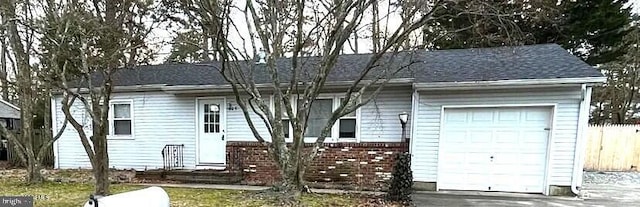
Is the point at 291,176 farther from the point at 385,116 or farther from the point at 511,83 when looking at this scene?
the point at 511,83

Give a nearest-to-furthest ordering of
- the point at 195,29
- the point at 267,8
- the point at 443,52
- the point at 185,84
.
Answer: the point at 267,8 → the point at 195,29 → the point at 185,84 → the point at 443,52

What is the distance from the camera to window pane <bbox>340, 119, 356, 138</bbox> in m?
8.80

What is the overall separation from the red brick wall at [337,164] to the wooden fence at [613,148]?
711 centimetres

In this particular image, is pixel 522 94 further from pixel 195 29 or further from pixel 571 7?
pixel 571 7

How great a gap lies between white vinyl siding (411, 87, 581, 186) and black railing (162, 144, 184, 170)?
622cm

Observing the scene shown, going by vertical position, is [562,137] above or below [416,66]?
below

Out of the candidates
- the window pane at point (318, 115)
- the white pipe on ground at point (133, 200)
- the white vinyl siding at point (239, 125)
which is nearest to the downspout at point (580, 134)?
the window pane at point (318, 115)

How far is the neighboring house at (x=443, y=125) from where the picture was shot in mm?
7105

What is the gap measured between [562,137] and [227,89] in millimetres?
7307

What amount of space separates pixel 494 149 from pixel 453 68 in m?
2.05

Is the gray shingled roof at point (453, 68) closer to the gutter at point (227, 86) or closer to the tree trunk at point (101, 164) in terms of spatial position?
the gutter at point (227, 86)

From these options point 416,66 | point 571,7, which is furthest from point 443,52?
point 571,7

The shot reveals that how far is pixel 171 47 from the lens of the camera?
8273 mm

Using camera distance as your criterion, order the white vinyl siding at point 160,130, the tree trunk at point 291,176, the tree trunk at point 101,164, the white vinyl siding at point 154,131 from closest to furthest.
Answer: the tree trunk at point 101,164 → the tree trunk at point 291,176 → the white vinyl siding at point 160,130 → the white vinyl siding at point 154,131
